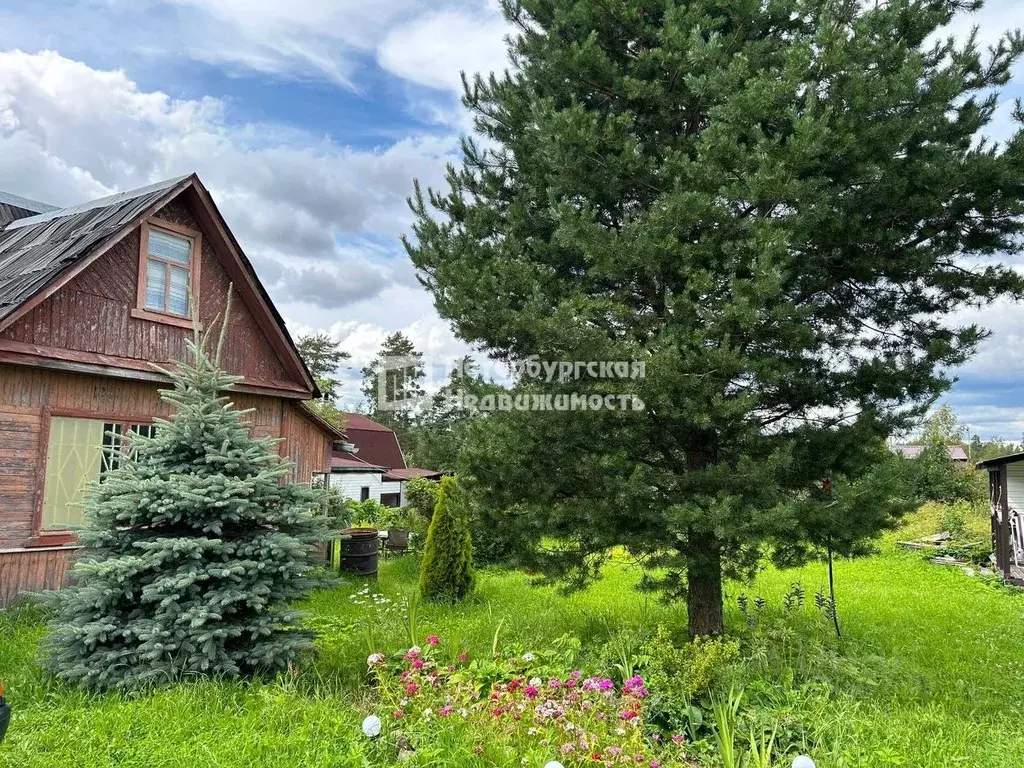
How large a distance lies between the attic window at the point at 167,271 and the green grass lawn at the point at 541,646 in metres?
3.92

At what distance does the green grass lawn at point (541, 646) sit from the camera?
3.33 m

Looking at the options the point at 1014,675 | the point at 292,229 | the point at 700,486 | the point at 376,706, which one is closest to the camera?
the point at 376,706

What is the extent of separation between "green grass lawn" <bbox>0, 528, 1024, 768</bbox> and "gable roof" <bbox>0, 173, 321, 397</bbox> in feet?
12.0

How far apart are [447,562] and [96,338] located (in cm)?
537

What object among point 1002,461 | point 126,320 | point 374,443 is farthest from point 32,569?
point 374,443

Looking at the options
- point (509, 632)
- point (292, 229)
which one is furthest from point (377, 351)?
point (509, 632)

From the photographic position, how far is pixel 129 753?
10.6ft

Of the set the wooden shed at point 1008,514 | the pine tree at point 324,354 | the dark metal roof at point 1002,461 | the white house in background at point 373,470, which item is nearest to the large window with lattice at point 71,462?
the white house in background at point 373,470

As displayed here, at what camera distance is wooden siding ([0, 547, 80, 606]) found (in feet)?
22.0

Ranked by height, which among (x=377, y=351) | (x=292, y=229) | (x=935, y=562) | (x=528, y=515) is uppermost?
(x=377, y=351)

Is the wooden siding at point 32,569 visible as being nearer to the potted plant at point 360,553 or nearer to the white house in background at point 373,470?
the potted plant at point 360,553

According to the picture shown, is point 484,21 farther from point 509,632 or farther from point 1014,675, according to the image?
point 1014,675

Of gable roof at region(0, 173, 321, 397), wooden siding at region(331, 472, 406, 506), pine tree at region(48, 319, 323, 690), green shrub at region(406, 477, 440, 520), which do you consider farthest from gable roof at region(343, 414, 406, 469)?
pine tree at region(48, 319, 323, 690)

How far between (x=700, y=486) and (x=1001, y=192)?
3.45m
